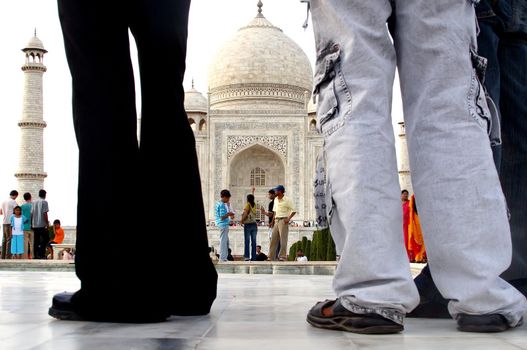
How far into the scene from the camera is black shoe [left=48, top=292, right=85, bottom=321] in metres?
1.41

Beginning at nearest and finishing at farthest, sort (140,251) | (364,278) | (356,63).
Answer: (364,278) < (356,63) < (140,251)

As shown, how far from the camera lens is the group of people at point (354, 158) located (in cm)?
125

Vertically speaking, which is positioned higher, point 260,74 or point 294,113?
point 260,74

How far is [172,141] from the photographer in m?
1.54

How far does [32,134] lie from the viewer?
18016 millimetres

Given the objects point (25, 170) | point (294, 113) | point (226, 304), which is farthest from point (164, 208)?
point (294, 113)

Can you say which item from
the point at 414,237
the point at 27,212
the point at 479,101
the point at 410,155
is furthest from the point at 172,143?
the point at 27,212

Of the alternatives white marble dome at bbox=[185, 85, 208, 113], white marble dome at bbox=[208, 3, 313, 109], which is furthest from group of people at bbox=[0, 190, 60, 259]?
white marble dome at bbox=[185, 85, 208, 113]

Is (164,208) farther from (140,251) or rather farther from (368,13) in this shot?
(368,13)

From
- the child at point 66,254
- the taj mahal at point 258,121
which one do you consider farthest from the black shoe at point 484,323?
the taj mahal at point 258,121

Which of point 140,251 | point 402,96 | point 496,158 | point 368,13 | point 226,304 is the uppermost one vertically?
point 368,13

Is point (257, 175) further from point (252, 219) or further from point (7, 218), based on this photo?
point (252, 219)

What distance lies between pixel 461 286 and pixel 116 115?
0.72 metres

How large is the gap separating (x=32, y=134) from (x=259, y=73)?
807cm
